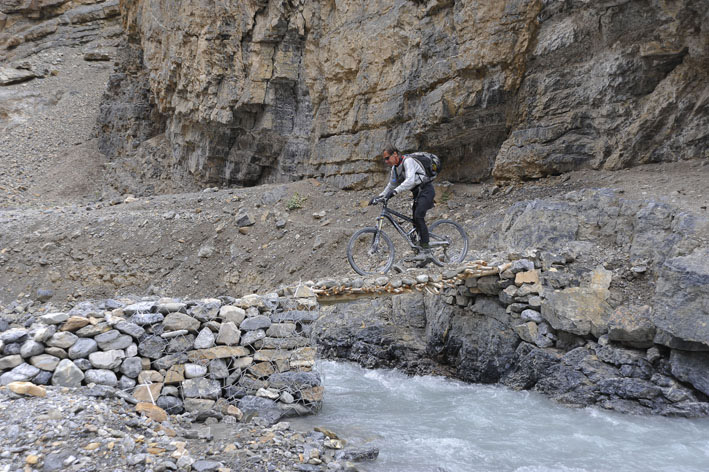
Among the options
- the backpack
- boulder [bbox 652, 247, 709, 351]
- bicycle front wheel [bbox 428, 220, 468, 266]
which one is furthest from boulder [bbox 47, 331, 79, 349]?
boulder [bbox 652, 247, 709, 351]

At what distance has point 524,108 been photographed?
1270 centimetres

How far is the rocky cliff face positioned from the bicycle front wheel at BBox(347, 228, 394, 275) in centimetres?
613

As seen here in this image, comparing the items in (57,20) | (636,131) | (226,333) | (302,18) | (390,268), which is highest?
(57,20)

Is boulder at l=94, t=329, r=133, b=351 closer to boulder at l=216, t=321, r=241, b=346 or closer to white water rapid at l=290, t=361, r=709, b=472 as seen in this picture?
boulder at l=216, t=321, r=241, b=346

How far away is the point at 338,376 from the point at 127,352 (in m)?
4.85

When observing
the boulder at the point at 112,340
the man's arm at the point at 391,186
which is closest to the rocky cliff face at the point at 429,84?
the man's arm at the point at 391,186

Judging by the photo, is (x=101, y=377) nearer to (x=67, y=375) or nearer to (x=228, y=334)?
(x=67, y=375)

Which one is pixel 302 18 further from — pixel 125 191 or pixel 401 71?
pixel 125 191

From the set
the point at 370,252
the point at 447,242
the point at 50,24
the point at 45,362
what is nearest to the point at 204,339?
the point at 45,362

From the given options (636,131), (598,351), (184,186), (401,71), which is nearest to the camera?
(598,351)

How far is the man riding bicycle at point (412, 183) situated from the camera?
26.3 ft

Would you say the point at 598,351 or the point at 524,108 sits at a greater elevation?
the point at 524,108

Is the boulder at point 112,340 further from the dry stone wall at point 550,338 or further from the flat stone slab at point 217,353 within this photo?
the dry stone wall at point 550,338

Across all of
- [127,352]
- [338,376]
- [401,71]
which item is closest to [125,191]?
[401,71]
